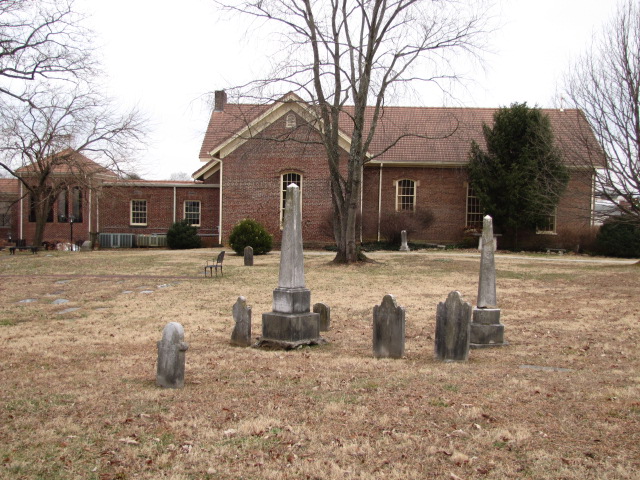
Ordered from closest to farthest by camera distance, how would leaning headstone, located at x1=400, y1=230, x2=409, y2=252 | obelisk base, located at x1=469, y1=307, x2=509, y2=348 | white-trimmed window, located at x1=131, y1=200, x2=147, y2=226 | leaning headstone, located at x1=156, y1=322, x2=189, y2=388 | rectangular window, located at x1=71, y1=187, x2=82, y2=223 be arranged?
leaning headstone, located at x1=156, y1=322, x2=189, y2=388 → obelisk base, located at x1=469, y1=307, x2=509, y2=348 → leaning headstone, located at x1=400, y1=230, x2=409, y2=252 → white-trimmed window, located at x1=131, y1=200, x2=147, y2=226 → rectangular window, located at x1=71, y1=187, x2=82, y2=223

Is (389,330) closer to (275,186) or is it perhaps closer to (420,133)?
(275,186)

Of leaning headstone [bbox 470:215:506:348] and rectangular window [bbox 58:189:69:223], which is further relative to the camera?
rectangular window [bbox 58:189:69:223]

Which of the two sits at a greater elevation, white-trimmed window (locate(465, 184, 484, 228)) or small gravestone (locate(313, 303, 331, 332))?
white-trimmed window (locate(465, 184, 484, 228))

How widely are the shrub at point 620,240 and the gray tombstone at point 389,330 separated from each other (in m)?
23.8

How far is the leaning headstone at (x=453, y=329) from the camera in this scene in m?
8.02

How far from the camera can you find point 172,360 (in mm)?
6629

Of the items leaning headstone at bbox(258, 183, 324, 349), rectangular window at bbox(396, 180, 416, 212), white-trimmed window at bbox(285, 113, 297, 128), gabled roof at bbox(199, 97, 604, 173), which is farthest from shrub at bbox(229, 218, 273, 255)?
leaning headstone at bbox(258, 183, 324, 349)

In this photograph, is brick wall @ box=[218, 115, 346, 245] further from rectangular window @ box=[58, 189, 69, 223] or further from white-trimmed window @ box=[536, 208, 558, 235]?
rectangular window @ box=[58, 189, 69, 223]

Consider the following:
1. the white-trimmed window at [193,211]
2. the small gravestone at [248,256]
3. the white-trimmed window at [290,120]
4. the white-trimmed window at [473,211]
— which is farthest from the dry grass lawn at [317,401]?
the white-trimmed window at [193,211]

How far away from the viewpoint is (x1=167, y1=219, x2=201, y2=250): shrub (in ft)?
106

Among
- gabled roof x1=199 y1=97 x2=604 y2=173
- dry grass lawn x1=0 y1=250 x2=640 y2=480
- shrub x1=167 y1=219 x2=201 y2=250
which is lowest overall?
dry grass lawn x1=0 y1=250 x2=640 y2=480

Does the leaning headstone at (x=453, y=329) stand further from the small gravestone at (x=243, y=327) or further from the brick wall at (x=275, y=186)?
the brick wall at (x=275, y=186)

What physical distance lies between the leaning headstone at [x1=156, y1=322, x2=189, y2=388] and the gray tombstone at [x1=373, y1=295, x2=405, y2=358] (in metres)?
2.94

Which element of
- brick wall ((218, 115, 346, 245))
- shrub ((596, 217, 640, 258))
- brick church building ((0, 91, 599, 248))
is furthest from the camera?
brick wall ((218, 115, 346, 245))
